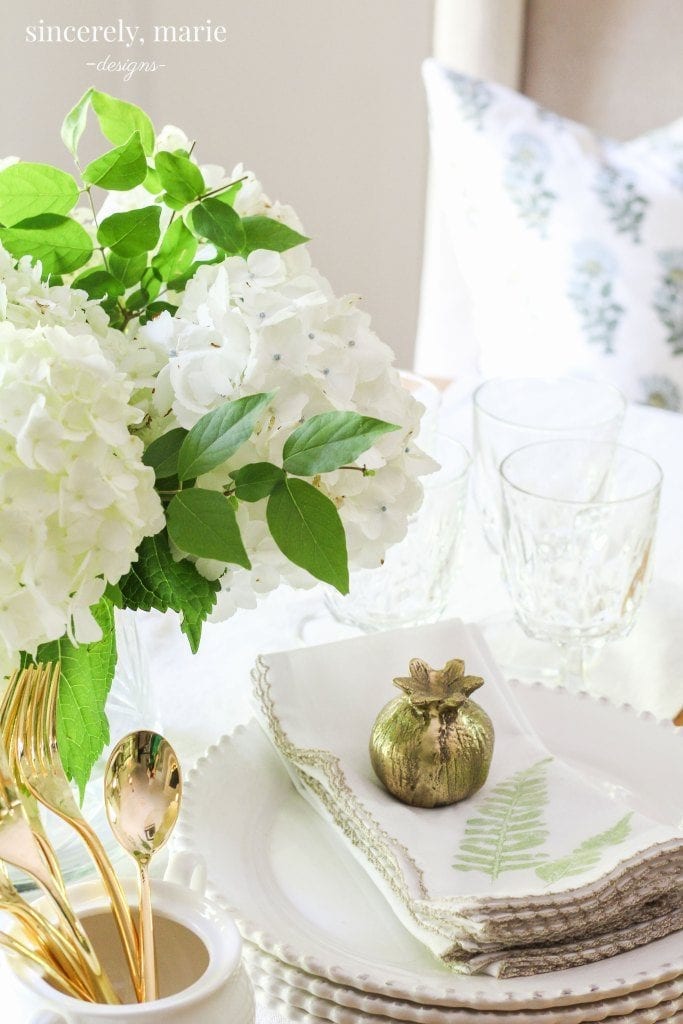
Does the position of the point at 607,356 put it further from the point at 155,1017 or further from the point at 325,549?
the point at 155,1017

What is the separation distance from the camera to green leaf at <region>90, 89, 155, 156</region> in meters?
0.54

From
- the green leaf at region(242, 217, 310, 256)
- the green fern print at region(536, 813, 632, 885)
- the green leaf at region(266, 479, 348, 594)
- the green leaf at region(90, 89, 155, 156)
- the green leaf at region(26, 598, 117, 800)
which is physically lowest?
the green fern print at region(536, 813, 632, 885)

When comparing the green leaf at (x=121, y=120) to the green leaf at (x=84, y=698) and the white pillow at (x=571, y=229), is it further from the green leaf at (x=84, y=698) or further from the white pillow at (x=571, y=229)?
the white pillow at (x=571, y=229)

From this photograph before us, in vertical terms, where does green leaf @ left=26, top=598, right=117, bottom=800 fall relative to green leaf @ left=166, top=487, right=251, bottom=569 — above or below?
below

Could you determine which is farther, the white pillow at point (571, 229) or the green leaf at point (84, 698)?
the white pillow at point (571, 229)

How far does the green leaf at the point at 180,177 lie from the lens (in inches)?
20.2

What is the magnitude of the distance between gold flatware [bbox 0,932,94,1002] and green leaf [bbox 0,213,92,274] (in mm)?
279

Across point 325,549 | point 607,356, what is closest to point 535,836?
point 325,549

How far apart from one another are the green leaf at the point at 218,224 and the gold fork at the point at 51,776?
0.63 feet

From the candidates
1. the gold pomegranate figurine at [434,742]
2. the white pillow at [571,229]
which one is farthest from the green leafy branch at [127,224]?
the white pillow at [571,229]

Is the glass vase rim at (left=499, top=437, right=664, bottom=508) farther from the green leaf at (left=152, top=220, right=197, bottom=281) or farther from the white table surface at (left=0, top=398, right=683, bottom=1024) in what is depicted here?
the green leaf at (left=152, top=220, right=197, bottom=281)

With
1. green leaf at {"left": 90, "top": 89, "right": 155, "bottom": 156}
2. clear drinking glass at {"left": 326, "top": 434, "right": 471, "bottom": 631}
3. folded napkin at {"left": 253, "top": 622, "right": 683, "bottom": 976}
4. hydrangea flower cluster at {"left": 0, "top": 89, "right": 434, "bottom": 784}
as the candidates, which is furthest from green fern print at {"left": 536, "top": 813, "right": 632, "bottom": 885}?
green leaf at {"left": 90, "top": 89, "right": 155, "bottom": 156}

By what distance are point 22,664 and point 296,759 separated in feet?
0.65

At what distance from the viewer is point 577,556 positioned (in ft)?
2.45
